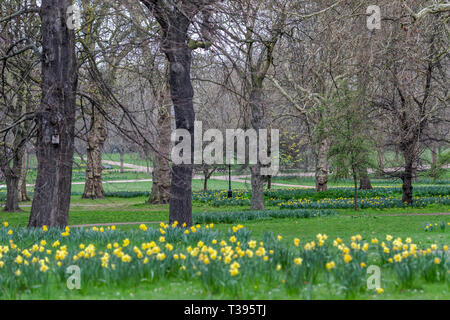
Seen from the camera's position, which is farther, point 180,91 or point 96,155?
point 96,155

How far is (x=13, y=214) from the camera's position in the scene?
19281mm

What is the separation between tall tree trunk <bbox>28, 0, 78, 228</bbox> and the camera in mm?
8797

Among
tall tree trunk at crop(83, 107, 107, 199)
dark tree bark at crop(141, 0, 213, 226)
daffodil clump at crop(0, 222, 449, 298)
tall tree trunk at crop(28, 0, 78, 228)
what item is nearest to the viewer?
daffodil clump at crop(0, 222, 449, 298)

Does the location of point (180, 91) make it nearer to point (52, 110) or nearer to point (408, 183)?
point (52, 110)

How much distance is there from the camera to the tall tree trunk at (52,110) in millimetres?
8797

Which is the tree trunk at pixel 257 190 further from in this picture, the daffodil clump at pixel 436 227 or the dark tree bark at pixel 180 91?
the dark tree bark at pixel 180 91

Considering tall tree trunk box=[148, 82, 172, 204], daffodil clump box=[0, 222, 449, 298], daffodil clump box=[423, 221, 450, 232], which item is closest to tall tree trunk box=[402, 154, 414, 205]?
daffodil clump box=[423, 221, 450, 232]

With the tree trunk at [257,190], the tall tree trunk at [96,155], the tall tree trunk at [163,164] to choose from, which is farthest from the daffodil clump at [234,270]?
the tall tree trunk at [96,155]

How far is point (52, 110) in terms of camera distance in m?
8.79

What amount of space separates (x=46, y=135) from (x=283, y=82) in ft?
63.1

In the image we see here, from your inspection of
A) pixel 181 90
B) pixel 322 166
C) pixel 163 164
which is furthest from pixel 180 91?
pixel 322 166

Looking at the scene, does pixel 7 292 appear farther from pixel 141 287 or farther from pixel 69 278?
pixel 141 287

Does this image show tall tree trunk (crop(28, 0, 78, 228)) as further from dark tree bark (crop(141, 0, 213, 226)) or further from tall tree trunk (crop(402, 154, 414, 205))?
tall tree trunk (crop(402, 154, 414, 205))
